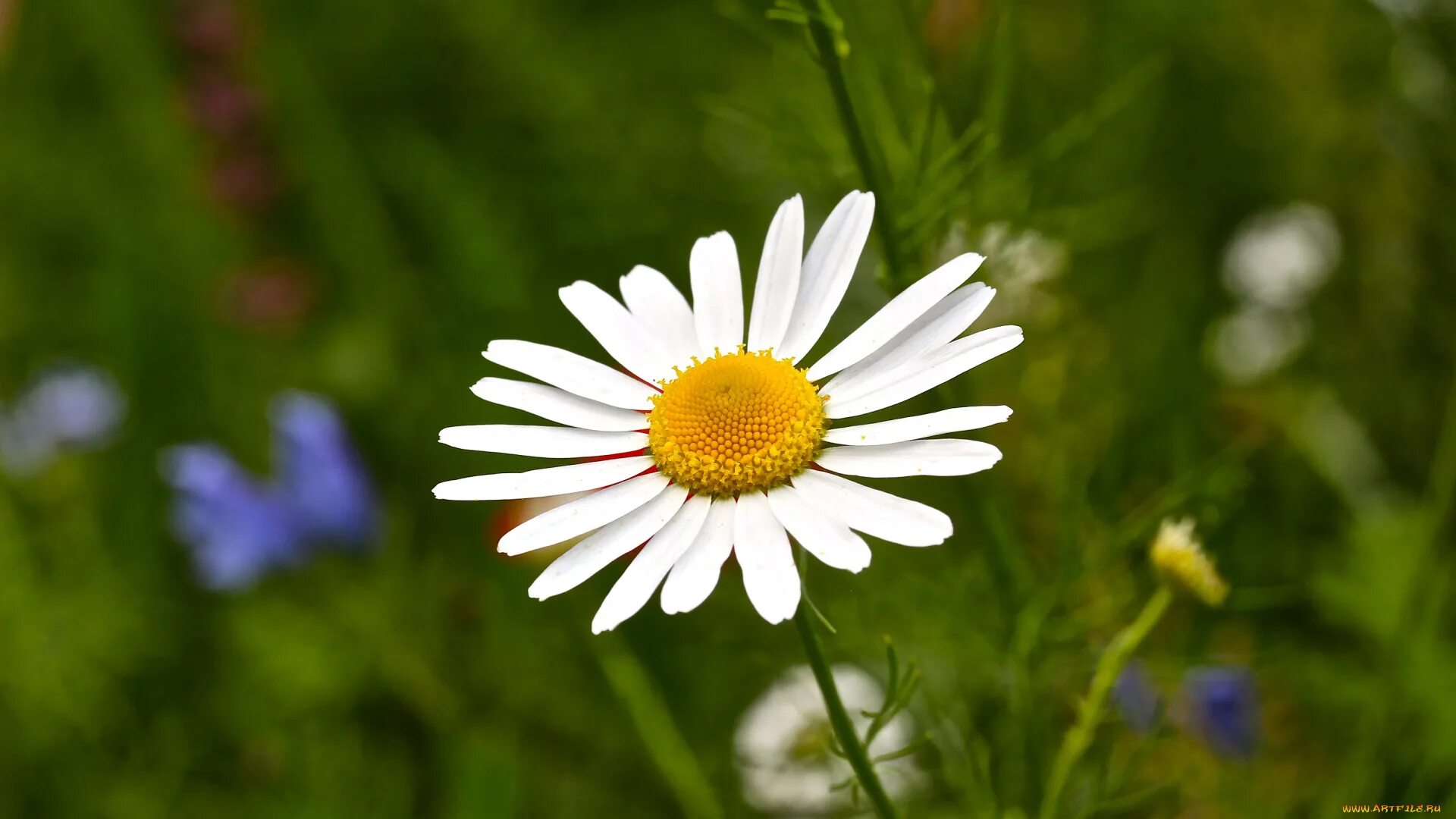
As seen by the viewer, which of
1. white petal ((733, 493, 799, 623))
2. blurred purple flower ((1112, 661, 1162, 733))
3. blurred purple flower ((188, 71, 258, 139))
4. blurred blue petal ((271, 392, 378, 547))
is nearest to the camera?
white petal ((733, 493, 799, 623))

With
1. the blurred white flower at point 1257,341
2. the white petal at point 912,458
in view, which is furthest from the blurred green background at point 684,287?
the white petal at point 912,458

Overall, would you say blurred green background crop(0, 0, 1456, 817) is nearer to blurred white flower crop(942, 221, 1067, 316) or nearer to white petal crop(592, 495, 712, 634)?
blurred white flower crop(942, 221, 1067, 316)

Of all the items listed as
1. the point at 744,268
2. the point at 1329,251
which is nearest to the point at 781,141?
the point at 744,268

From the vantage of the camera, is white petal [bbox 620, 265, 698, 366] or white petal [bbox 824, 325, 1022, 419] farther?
white petal [bbox 620, 265, 698, 366]

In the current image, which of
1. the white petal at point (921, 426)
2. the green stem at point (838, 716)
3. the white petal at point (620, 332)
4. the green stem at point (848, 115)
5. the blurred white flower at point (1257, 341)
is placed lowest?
the green stem at point (838, 716)

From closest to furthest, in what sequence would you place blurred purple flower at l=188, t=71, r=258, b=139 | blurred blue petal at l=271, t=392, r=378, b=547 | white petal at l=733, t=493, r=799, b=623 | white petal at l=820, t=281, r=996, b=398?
1. white petal at l=733, t=493, r=799, b=623
2. white petal at l=820, t=281, r=996, b=398
3. blurred blue petal at l=271, t=392, r=378, b=547
4. blurred purple flower at l=188, t=71, r=258, b=139

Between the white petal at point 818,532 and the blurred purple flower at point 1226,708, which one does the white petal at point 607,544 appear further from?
the blurred purple flower at point 1226,708

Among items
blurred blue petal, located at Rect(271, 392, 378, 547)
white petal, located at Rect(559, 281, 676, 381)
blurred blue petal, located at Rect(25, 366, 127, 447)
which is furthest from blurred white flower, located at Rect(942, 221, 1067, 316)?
blurred blue petal, located at Rect(25, 366, 127, 447)
